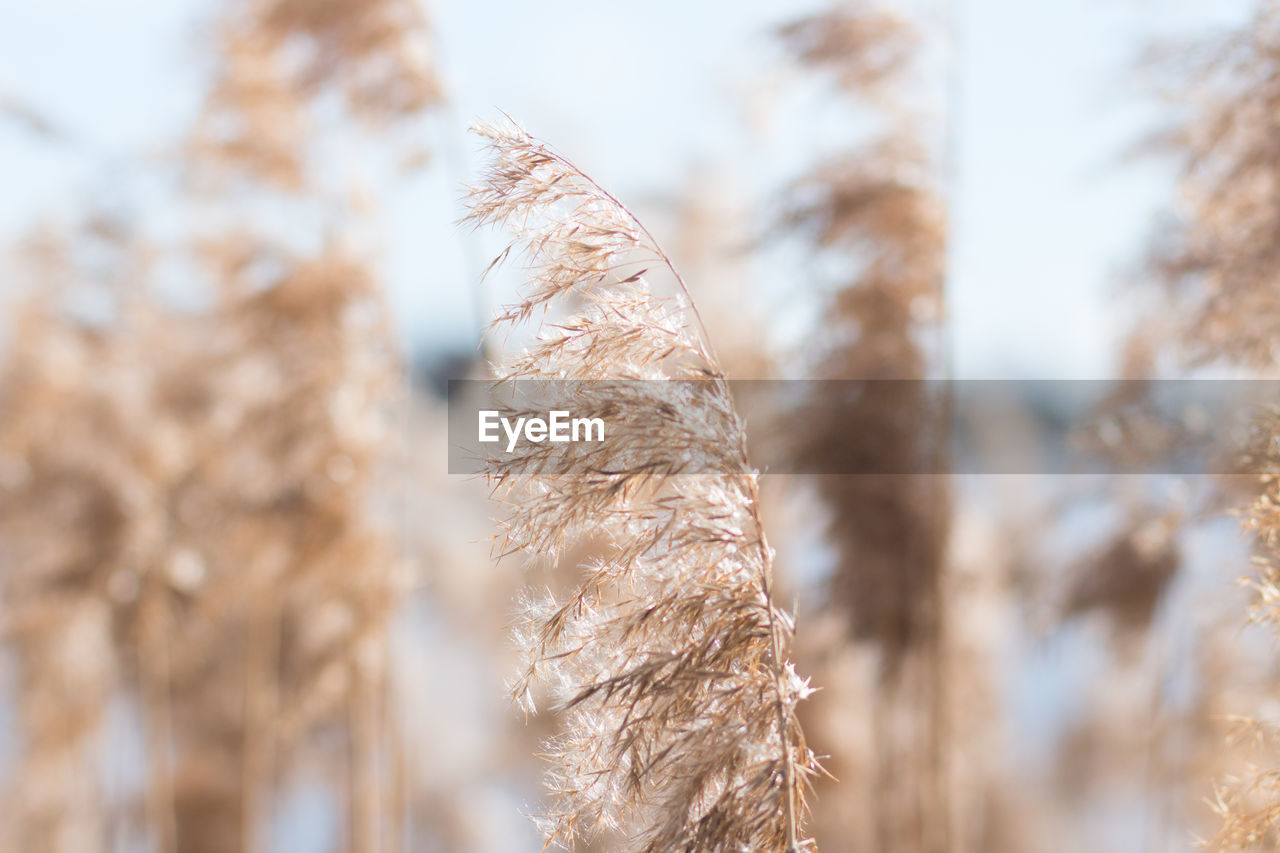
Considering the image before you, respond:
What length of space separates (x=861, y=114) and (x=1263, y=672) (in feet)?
9.27

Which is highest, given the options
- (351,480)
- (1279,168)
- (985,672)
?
(1279,168)

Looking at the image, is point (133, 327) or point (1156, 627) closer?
point (1156, 627)

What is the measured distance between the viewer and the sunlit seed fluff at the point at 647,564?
67.7 inches

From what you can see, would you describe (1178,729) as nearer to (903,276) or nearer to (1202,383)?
(1202,383)

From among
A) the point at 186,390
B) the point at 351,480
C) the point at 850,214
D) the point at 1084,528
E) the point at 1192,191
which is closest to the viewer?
the point at 1192,191

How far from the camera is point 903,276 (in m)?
4.55

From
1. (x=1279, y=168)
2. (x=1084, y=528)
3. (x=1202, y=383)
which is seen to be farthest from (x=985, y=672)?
(x=1279, y=168)

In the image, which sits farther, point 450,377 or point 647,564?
point 450,377

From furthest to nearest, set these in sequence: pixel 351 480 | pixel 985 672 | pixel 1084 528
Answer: pixel 985 672 < pixel 351 480 < pixel 1084 528

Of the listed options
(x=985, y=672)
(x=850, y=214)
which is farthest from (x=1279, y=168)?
(x=985, y=672)

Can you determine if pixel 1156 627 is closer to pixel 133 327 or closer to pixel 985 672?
pixel 985 672

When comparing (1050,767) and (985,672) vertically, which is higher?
(985,672)

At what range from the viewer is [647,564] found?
69.0 inches

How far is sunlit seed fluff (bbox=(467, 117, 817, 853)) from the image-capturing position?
172cm
